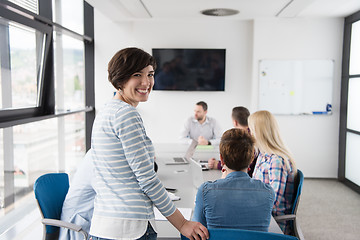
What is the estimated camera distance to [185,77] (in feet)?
18.5

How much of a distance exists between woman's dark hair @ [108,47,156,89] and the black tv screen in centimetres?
440

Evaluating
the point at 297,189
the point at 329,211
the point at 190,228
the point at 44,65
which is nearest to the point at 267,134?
the point at 297,189

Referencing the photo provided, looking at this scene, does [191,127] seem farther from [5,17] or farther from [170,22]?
[5,17]

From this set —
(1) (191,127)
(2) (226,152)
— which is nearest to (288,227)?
(2) (226,152)

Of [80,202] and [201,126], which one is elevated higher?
[201,126]

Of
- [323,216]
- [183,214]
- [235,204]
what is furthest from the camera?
[323,216]

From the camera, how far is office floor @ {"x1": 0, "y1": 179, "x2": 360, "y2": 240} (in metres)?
3.07

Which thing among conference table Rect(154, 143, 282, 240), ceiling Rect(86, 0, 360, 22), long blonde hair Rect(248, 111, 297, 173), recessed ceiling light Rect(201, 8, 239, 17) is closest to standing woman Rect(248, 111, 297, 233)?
long blonde hair Rect(248, 111, 297, 173)

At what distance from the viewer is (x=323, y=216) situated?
3.92 metres

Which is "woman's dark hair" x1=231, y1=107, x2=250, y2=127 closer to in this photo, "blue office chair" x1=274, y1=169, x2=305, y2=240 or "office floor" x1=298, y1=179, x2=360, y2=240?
"blue office chair" x1=274, y1=169, x2=305, y2=240

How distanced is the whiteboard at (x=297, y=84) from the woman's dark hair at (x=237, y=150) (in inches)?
160

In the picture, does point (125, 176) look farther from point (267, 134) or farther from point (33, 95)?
point (33, 95)

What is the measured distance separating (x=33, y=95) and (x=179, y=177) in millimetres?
1953

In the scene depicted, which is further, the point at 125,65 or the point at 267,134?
the point at 267,134
